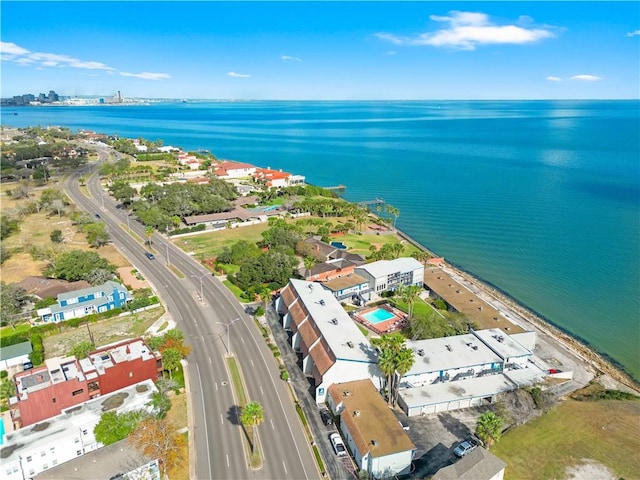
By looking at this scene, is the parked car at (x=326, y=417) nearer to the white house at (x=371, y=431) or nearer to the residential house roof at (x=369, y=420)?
the white house at (x=371, y=431)

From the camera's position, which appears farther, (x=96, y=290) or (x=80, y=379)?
(x=96, y=290)

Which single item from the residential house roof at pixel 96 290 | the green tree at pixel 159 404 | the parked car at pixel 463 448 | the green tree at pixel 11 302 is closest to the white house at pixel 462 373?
the parked car at pixel 463 448

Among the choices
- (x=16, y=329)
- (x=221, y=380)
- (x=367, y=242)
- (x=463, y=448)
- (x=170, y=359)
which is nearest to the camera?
(x=463, y=448)

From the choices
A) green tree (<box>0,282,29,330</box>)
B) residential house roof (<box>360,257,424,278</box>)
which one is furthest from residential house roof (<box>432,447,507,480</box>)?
green tree (<box>0,282,29,330</box>)

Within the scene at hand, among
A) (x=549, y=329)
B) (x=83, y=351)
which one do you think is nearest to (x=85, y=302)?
(x=83, y=351)

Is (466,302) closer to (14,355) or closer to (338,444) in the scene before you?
(338,444)

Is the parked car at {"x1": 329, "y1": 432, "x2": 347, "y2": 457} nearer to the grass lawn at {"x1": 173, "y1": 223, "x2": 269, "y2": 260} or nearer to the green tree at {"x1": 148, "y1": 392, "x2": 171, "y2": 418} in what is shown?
the green tree at {"x1": 148, "y1": 392, "x2": 171, "y2": 418}

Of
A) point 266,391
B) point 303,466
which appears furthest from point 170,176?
point 303,466

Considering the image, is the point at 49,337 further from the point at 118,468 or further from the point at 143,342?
the point at 118,468
